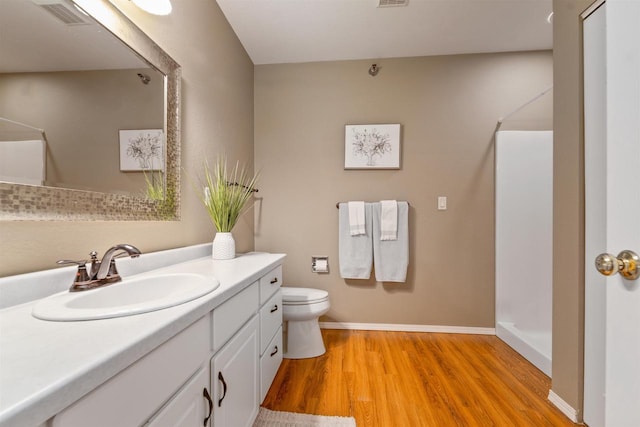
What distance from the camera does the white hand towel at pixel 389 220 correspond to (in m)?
2.29

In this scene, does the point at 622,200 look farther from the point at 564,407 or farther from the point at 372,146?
the point at 372,146

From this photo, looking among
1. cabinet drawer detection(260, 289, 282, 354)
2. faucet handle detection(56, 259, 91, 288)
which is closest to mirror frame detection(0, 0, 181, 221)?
faucet handle detection(56, 259, 91, 288)

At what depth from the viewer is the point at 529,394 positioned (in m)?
1.53

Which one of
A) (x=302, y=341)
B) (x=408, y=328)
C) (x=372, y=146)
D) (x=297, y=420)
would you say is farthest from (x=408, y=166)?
(x=297, y=420)

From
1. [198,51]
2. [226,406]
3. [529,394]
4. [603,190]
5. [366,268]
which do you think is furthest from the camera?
[366,268]

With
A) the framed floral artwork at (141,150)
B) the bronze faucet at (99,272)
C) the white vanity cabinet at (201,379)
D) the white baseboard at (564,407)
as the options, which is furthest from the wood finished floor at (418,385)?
the framed floral artwork at (141,150)

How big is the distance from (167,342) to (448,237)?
7.47ft

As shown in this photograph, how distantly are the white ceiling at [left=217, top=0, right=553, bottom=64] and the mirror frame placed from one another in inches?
36.0

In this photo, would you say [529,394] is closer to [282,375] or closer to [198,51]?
[282,375]

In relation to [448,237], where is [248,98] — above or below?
above

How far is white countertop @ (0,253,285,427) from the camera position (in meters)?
0.35

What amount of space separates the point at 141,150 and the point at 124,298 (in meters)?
0.64

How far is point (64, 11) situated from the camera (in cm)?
88

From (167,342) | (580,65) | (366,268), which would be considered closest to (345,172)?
(366,268)
